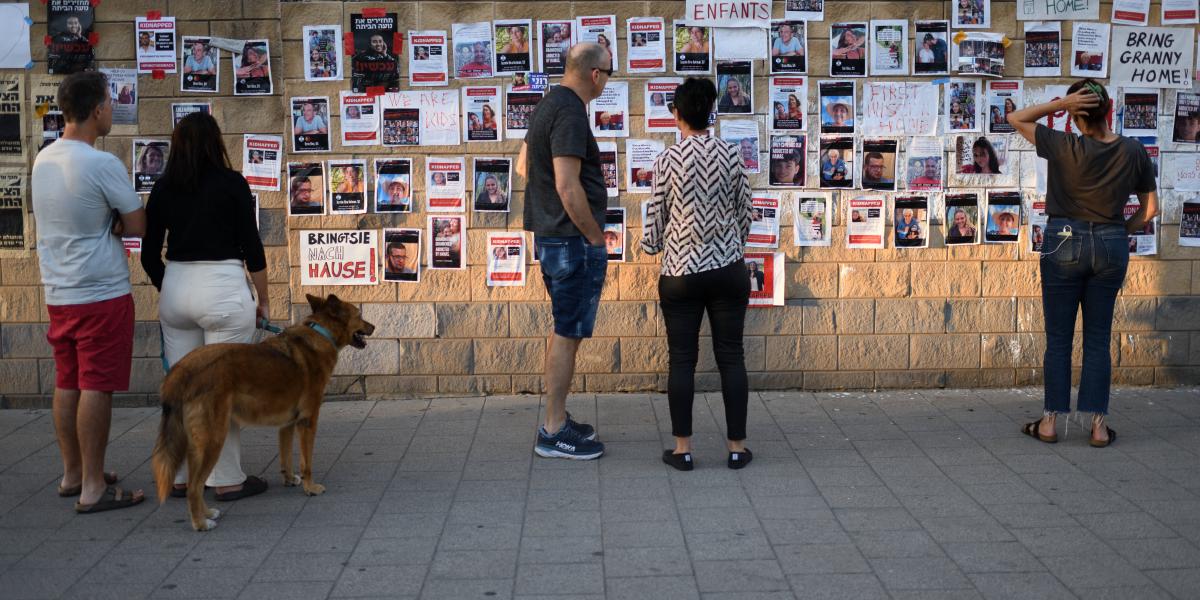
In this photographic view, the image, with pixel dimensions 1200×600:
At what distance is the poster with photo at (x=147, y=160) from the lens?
271 inches

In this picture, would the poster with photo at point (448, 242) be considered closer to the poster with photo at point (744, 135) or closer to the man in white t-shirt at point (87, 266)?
the poster with photo at point (744, 135)

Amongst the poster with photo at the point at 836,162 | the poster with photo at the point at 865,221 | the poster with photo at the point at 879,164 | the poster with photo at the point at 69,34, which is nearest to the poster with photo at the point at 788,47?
the poster with photo at the point at 836,162

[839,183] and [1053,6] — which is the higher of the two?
[1053,6]

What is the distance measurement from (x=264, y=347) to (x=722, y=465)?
7.56 feet


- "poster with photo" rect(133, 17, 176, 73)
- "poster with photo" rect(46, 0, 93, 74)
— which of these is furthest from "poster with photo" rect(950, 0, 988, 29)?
"poster with photo" rect(46, 0, 93, 74)

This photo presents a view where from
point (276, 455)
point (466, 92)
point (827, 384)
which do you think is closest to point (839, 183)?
point (827, 384)

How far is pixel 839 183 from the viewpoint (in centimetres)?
695

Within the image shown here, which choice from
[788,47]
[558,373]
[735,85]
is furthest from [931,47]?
[558,373]

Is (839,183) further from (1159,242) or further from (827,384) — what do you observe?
(1159,242)

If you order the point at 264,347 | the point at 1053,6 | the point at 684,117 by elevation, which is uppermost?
the point at 1053,6

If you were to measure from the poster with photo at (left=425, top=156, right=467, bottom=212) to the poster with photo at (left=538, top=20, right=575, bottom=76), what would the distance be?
31.2 inches

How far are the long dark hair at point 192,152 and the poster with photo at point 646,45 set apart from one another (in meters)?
2.71

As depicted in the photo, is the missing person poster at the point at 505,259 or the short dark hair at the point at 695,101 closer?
the short dark hair at the point at 695,101

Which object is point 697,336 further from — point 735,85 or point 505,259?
point 735,85
